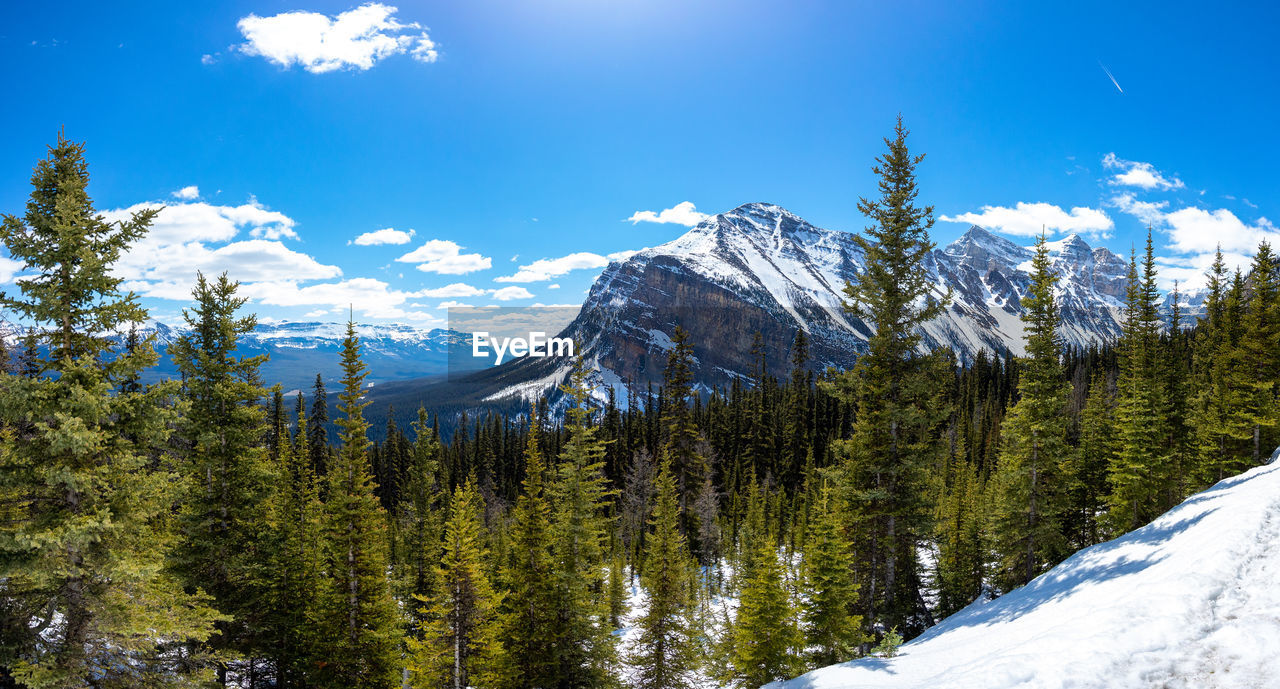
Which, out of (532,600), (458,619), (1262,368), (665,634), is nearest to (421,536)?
(532,600)

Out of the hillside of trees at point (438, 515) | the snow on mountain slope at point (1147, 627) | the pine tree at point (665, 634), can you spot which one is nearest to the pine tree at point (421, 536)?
the hillside of trees at point (438, 515)

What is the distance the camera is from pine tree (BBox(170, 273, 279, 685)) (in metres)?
18.0

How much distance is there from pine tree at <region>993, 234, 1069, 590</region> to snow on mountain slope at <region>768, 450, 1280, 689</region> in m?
8.46

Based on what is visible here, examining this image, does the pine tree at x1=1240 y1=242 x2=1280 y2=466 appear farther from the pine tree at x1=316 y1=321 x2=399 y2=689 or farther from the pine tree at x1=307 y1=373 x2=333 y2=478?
the pine tree at x1=307 y1=373 x2=333 y2=478

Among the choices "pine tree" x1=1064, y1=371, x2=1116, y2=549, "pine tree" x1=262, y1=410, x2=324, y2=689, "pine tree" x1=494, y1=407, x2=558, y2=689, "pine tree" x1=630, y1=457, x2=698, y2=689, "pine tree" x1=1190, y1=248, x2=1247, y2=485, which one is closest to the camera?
"pine tree" x1=262, y1=410, x2=324, y2=689

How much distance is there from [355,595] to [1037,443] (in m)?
28.8

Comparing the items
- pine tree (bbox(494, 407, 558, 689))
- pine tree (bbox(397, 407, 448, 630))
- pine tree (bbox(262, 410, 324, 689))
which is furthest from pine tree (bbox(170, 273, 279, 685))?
pine tree (bbox(397, 407, 448, 630))

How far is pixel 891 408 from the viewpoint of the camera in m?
18.7

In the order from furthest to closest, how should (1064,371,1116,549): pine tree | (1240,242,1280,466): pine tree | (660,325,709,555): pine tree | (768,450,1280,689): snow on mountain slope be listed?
(660,325,709,555): pine tree < (1064,371,1116,549): pine tree < (1240,242,1280,466): pine tree < (768,450,1280,689): snow on mountain slope

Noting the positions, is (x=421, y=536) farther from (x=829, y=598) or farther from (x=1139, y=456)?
(x=1139, y=456)

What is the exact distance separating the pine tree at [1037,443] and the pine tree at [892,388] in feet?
21.4

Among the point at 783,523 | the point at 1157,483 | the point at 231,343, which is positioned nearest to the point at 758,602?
the point at 231,343

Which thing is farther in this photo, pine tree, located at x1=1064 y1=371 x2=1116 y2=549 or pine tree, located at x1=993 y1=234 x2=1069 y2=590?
pine tree, located at x1=1064 y1=371 x2=1116 y2=549

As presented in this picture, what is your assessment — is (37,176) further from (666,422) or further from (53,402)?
(666,422)
